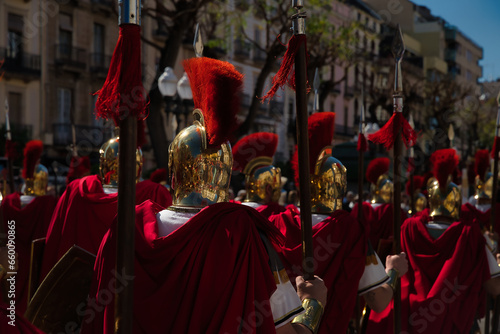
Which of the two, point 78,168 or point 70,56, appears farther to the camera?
point 70,56

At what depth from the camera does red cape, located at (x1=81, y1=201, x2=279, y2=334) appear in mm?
2795

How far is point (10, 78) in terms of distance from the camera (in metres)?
26.7

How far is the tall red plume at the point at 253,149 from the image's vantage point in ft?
21.0

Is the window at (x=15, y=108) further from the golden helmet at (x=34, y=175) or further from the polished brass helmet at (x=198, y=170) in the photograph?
the polished brass helmet at (x=198, y=170)

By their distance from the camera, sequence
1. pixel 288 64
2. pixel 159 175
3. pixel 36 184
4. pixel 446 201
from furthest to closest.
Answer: pixel 159 175 < pixel 36 184 < pixel 446 201 < pixel 288 64

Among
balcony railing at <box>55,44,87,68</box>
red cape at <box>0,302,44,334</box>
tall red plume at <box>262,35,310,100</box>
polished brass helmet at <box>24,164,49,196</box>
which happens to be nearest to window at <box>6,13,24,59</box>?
balcony railing at <box>55,44,87,68</box>

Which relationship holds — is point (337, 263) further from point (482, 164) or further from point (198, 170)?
point (482, 164)

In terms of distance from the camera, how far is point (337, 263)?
4.52 m

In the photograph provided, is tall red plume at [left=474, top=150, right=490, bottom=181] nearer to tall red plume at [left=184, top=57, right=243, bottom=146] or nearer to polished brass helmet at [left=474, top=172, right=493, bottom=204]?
polished brass helmet at [left=474, top=172, right=493, bottom=204]

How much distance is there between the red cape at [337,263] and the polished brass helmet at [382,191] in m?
5.51

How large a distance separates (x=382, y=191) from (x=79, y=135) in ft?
66.5

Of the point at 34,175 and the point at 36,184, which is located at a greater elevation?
the point at 34,175

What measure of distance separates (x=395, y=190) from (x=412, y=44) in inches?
1008

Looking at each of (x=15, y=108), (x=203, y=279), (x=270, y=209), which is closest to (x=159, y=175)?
(x=270, y=209)
